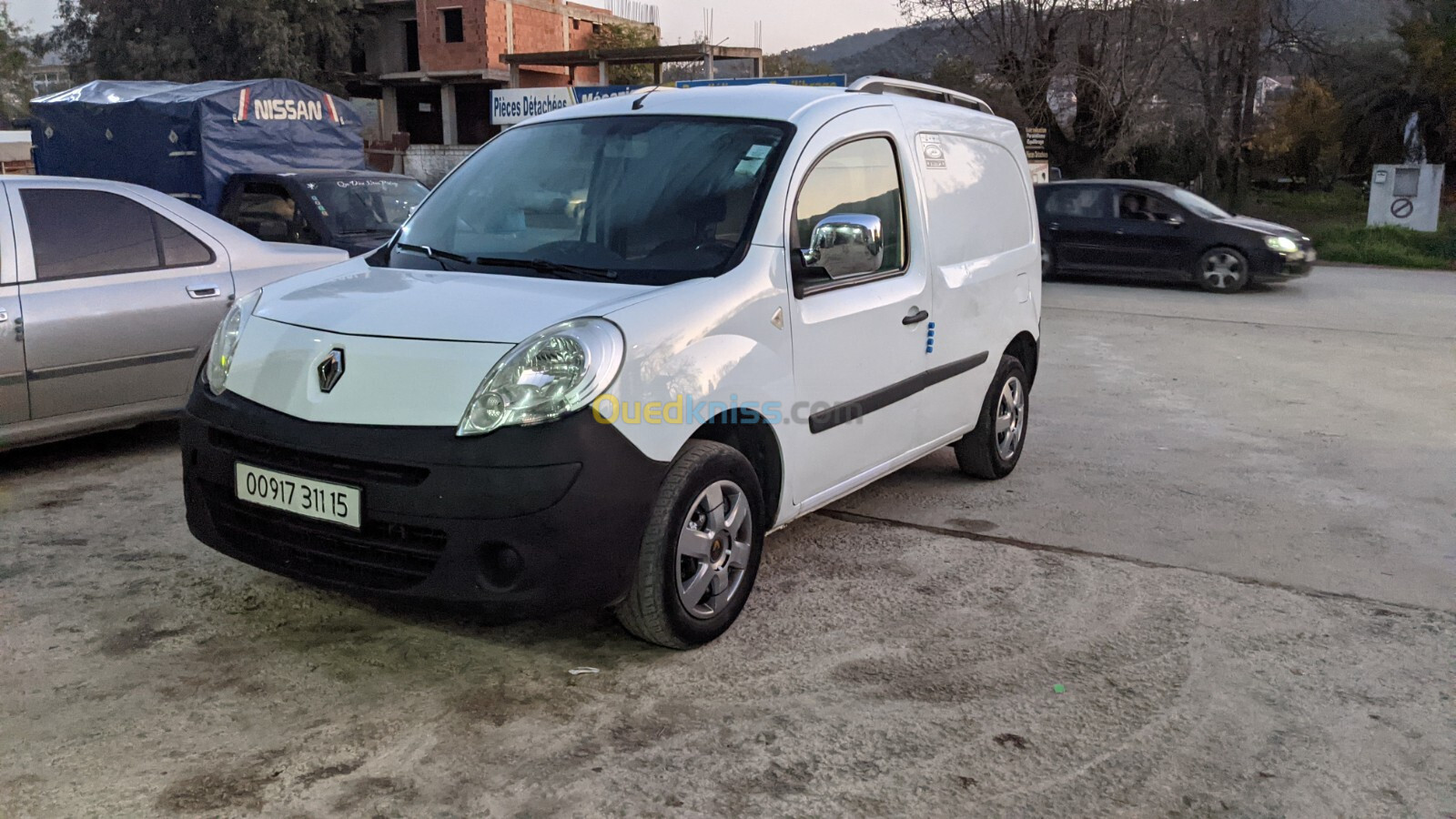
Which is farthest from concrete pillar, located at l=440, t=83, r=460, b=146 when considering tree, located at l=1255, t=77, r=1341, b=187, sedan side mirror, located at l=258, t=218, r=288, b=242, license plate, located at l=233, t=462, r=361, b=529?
license plate, located at l=233, t=462, r=361, b=529

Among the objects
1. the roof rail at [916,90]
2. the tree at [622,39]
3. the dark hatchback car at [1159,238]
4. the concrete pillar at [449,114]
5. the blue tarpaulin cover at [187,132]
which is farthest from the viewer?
the tree at [622,39]

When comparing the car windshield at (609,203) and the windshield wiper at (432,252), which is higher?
the car windshield at (609,203)

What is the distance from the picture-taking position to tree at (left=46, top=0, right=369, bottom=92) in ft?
128

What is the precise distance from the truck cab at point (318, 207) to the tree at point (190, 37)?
108 feet

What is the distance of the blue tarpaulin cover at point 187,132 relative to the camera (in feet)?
42.3

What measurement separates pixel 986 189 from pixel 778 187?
1.79 meters

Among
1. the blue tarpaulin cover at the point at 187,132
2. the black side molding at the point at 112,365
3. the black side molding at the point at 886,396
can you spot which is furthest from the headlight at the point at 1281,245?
the black side molding at the point at 112,365

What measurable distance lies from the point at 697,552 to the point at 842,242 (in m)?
1.19

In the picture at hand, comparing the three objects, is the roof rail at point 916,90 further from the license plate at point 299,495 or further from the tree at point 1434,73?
the tree at point 1434,73

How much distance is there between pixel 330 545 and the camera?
3342 mm

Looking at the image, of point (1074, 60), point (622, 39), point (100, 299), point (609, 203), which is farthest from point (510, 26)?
point (609, 203)

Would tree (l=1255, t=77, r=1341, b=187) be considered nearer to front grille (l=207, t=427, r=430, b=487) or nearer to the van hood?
the van hood

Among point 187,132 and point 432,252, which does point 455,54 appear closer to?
point 187,132

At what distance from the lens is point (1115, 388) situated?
332 inches
